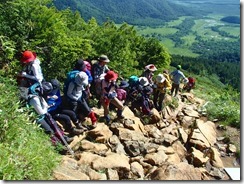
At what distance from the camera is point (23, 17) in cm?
902

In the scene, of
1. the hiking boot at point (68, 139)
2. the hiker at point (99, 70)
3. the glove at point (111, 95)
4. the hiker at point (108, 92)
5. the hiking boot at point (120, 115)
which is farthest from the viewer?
the hiker at point (99, 70)

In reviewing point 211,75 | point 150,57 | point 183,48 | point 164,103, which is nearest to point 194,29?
point 183,48

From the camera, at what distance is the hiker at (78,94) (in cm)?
671

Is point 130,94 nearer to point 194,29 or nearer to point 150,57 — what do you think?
point 150,57

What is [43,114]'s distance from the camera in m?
6.02

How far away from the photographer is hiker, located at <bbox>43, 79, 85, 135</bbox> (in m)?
6.67

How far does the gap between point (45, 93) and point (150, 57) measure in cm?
1978

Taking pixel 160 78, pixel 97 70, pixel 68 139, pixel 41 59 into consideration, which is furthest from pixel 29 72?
pixel 160 78

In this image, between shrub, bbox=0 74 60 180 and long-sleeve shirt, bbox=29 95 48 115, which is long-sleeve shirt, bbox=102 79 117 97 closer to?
long-sleeve shirt, bbox=29 95 48 115

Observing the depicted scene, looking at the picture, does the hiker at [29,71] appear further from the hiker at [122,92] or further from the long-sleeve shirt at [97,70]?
the hiker at [122,92]

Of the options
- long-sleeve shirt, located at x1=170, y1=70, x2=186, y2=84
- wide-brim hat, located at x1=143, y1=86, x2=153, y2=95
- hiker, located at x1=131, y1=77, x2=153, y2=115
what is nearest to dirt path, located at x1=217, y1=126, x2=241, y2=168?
hiker, located at x1=131, y1=77, x2=153, y2=115

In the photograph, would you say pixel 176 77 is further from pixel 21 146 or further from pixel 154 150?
pixel 21 146

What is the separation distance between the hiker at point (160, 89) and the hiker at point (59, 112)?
11.0ft

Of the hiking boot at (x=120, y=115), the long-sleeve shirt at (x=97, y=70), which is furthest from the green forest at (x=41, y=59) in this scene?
the hiking boot at (x=120, y=115)
